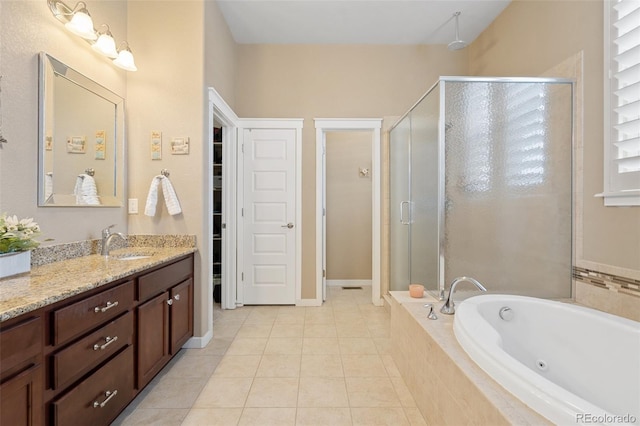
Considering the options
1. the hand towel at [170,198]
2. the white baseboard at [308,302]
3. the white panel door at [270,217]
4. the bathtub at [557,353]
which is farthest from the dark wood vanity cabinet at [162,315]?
the bathtub at [557,353]

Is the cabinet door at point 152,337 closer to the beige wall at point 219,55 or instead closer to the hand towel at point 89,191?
the hand towel at point 89,191

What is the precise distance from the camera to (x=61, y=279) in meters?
1.25

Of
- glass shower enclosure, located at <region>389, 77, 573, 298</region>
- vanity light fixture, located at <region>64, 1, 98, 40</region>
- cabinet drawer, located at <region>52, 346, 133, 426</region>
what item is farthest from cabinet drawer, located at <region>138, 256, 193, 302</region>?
glass shower enclosure, located at <region>389, 77, 573, 298</region>

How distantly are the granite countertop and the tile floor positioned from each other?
0.80m

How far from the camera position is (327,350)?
2250mm

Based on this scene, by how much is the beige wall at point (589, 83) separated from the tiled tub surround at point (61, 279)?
2.71 meters

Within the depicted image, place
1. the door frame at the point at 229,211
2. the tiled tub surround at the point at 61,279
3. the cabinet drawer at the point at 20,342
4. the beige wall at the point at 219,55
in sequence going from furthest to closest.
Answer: the door frame at the point at 229,211 < the beige wall at the point at 219,55 < the tiled tub surround at the point at 61,279 < the cabinet drawer at the point at 20,342

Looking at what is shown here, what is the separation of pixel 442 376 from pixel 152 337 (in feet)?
5.33

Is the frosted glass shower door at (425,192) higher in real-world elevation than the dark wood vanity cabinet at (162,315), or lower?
higher

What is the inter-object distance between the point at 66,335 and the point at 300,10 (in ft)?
9.97

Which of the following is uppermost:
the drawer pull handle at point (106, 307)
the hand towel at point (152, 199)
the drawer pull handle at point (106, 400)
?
the hand towel at point (152, 199)

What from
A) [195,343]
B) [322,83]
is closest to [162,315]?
[195,343]

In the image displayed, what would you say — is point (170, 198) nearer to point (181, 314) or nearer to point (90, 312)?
point (181, 314)

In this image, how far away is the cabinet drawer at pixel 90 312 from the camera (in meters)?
1.06
